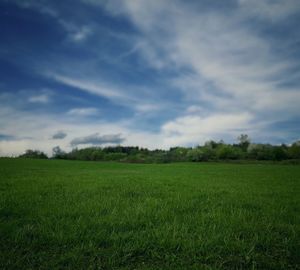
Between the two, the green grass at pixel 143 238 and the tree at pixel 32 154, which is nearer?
the green grass at pixel 143 238

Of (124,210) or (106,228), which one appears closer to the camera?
(106,228)

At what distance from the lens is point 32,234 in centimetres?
504

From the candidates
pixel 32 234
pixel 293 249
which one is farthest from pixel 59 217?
pixel 293 249

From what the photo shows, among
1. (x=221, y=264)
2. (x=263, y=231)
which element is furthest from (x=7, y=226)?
(x=263, y=231)

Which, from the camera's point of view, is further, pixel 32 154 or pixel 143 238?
pixel 32 154

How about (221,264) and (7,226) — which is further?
(7,226)

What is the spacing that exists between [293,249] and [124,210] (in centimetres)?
435

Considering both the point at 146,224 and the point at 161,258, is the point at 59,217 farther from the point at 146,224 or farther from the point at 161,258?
the point at 161,258

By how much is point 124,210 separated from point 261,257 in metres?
3.93

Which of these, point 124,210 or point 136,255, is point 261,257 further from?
point 124,210

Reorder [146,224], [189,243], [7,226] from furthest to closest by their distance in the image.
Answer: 1. [146,224]
2. [7,226]
3. [189,243]

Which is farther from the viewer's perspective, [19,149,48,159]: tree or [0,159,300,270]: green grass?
[19,149,48,159]: tree

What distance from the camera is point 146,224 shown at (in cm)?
581

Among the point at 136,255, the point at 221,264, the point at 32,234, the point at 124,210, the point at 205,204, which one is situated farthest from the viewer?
the point at 205,204
